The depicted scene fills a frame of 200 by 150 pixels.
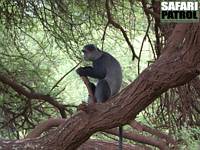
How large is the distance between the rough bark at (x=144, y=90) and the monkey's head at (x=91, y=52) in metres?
1.30

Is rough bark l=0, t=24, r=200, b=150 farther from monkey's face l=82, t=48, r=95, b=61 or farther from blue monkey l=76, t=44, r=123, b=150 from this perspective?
monkey's face l=82, t=48, r=95, b=61

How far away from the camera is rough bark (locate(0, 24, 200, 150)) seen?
2066 millimetres

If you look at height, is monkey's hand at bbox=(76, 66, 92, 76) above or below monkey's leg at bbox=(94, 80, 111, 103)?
above

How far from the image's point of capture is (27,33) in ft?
14.6

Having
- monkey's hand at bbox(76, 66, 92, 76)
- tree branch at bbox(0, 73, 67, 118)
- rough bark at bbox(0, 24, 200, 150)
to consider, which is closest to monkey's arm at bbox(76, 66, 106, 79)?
monkey's hand at bbox(76, 66, 92, 76)

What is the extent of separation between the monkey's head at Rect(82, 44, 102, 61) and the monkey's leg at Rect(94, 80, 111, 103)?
19cm

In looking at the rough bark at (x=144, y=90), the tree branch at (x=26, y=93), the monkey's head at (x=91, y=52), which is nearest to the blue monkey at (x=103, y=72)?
the monkey's head at (x=91, y=52)

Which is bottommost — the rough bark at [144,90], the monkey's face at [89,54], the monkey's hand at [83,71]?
the rough bark at [144,90]

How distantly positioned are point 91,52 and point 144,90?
1.66 meters

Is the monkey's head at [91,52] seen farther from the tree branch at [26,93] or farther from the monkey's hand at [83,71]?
the tree branch at [26,93]

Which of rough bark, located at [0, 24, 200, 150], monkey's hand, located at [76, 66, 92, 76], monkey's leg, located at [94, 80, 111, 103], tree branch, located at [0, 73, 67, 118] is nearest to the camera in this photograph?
rough bark, located at [0, 24, 200, 150]

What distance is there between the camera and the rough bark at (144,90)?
2.07 m

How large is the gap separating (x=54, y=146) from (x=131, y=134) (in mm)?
720

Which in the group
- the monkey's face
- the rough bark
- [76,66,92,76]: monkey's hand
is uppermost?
the monkey's face
